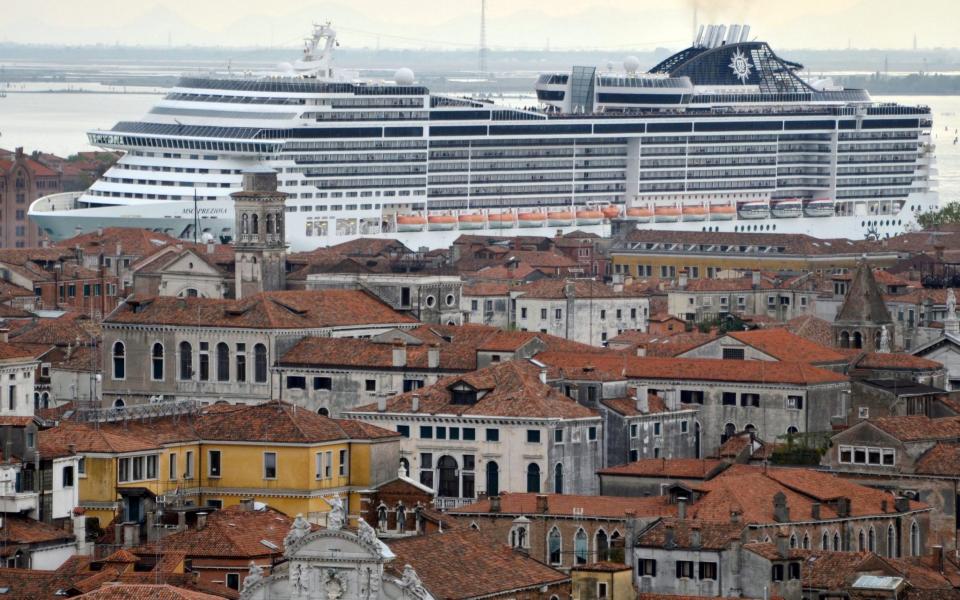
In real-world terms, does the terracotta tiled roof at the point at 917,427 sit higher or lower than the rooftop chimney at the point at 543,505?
higher

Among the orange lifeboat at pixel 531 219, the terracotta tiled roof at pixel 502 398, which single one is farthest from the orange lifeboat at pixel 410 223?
the terracotta tiled roof at pixel 502 398

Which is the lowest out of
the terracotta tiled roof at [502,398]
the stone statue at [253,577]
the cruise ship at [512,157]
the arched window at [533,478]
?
the arched window at [533,478]

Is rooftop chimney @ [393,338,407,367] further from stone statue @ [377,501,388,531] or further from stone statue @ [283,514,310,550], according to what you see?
stone statue @ [283,514,310,550]

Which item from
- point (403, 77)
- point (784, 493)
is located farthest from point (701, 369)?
point (403, 77)

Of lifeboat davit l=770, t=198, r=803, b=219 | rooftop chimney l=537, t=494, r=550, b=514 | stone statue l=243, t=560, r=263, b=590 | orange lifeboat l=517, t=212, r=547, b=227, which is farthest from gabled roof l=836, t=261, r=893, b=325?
lifeboat davit l=770, t=198, r=803, b=219

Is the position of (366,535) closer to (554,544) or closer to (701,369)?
(554,544)

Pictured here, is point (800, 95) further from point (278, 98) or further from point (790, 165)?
point (278, 98)

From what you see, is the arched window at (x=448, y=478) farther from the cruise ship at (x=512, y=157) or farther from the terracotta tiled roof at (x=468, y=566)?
the cruise ship at (x=512, y=157)
